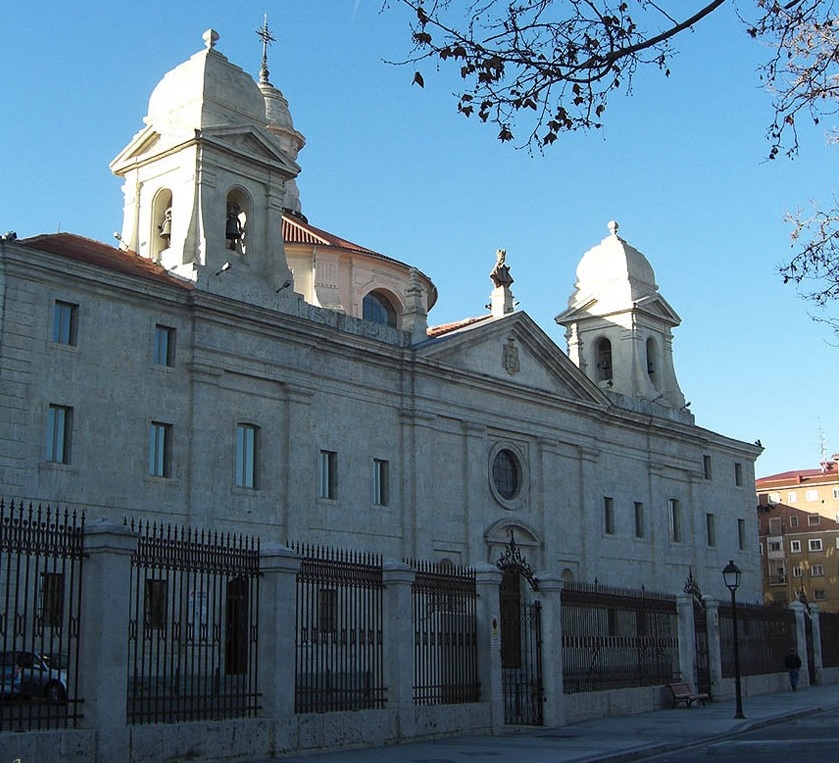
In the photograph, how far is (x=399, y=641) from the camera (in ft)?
61.6

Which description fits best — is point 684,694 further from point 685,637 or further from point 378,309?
point 378,309

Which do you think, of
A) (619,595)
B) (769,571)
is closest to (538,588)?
(619,595)

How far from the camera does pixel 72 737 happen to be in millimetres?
13297

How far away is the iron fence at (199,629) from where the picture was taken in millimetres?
14688

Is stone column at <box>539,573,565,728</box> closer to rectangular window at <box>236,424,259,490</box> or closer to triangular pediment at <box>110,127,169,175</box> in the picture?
rectangular window at <box>236,424,259,490</box>

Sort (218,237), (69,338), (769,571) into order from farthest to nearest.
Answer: (769,571) < (218,237) < (69,338)

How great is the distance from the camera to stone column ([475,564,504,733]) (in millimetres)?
20906

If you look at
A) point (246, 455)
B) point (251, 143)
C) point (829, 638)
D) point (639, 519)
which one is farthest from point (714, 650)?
point (251, 143)

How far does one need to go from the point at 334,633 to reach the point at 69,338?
13633mm

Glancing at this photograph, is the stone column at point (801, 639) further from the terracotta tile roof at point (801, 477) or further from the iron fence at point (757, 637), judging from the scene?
the terracotta tile roof at point (801, 477)

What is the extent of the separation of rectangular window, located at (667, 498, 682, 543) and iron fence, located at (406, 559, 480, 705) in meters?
29.0

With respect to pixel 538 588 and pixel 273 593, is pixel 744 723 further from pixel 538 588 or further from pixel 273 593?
pixel 273 593

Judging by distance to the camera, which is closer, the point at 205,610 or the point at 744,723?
the point at 205,610

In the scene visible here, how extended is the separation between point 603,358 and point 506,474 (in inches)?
461
